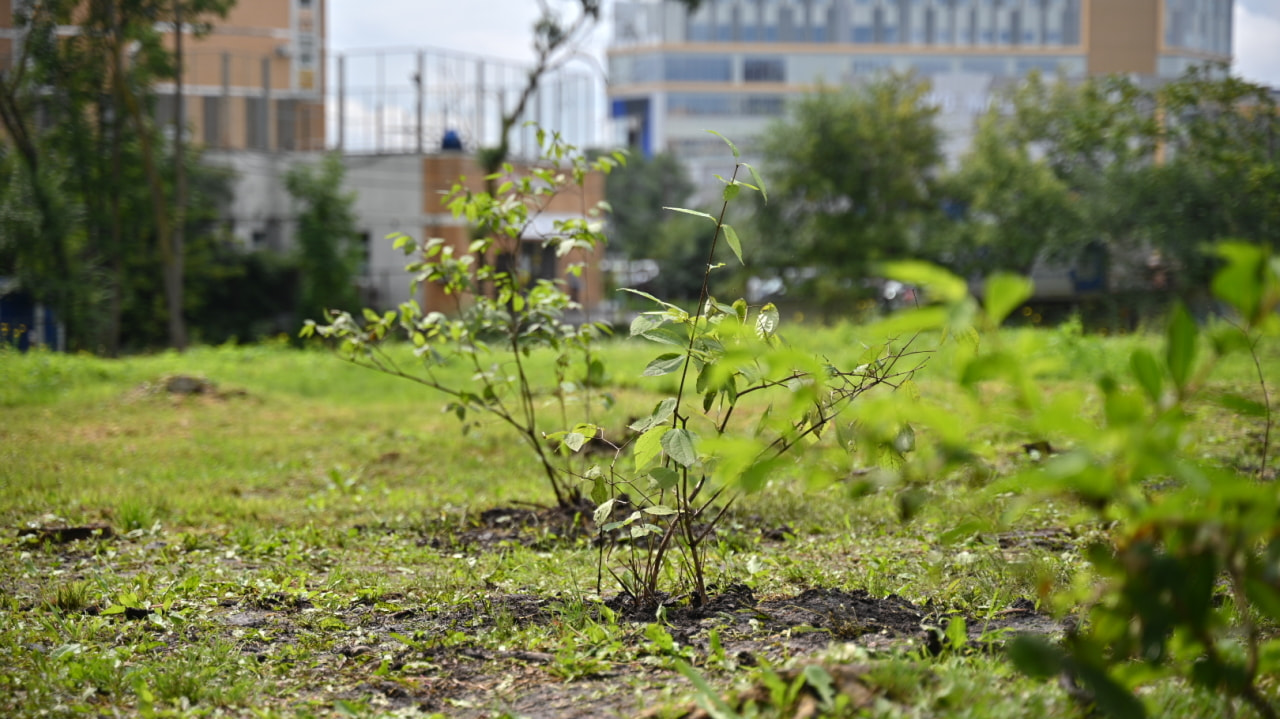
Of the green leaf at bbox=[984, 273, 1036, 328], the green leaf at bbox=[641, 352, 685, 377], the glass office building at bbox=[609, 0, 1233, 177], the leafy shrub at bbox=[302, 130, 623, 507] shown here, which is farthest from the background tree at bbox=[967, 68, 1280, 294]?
the glass office building at bbox=[609, 0, 1233, 177]

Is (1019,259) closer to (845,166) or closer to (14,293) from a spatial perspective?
(845,166)

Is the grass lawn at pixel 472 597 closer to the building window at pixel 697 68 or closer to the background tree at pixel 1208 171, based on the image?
the background tree at pixel 1208 171

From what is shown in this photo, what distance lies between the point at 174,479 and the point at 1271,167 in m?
12.1

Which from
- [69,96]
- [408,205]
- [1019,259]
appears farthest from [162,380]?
[1019,259]

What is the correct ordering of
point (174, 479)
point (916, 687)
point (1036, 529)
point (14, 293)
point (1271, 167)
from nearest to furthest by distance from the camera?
point (916, 687), point (1036, 529), point (174, 479), point (1271, 167), point (14, 293)

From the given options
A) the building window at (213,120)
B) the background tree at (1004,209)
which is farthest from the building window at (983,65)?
the building window at (213,120)

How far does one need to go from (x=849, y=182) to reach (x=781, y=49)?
178ft

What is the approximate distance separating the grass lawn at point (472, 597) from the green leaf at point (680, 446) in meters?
0.40

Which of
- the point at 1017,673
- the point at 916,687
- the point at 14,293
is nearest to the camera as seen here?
the point at 916,687

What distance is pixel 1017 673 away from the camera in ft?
6.68

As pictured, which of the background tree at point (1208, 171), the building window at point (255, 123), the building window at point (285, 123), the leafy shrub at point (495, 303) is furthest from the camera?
the building window at point (285, 123)

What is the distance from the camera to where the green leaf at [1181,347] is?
1189 mm

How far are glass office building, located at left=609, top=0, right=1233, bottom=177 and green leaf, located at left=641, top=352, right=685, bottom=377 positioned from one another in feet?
244

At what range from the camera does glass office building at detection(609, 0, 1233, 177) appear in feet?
256
